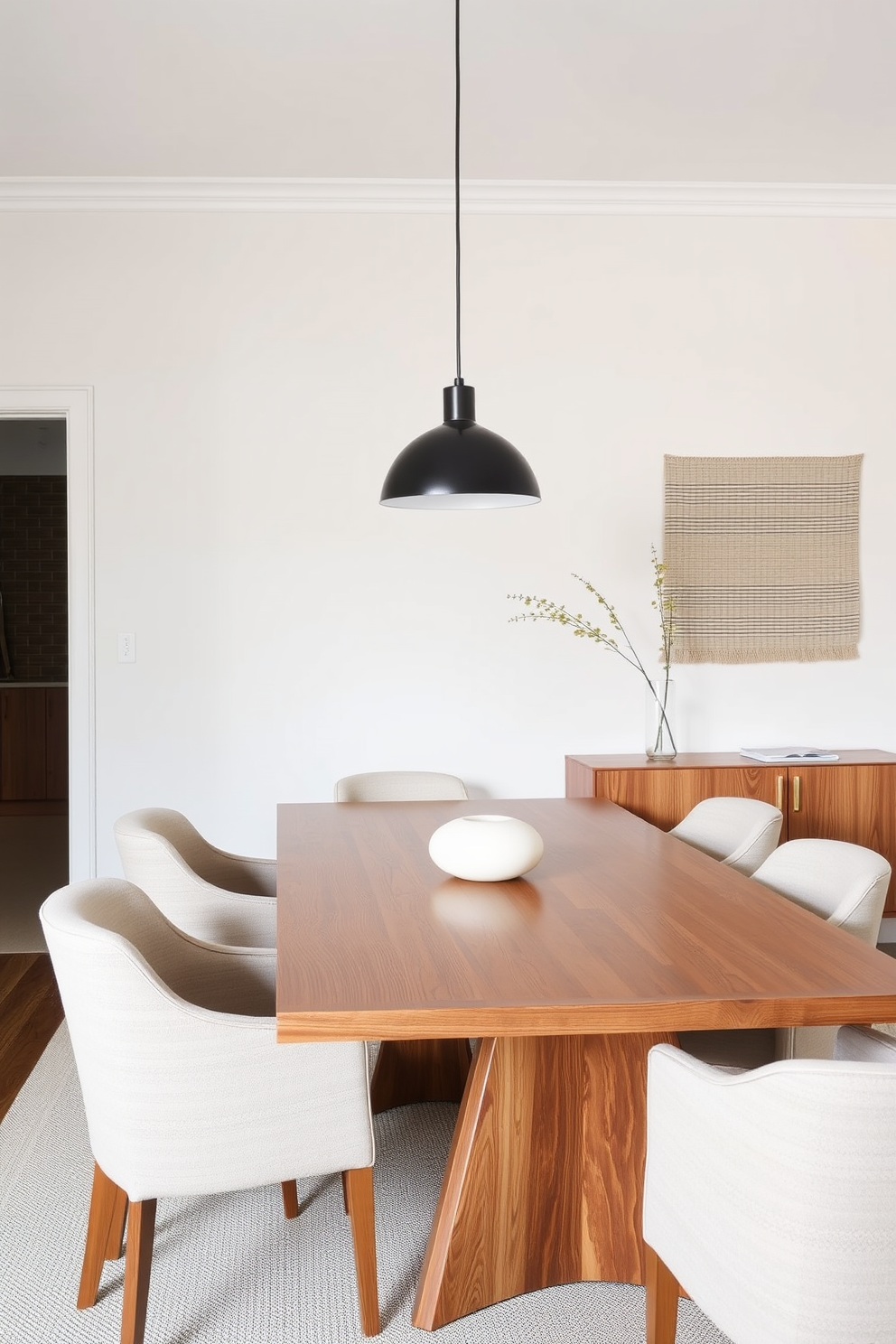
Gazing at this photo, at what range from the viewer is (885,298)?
4117 millimetres

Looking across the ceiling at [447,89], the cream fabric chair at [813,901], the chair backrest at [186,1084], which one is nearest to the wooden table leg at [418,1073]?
the cream fabric chair at [813,901]

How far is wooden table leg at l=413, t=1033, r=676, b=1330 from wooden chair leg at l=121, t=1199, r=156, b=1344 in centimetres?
49

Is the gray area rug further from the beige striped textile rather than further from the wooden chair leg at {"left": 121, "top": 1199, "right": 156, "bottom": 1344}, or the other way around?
the beige striped textile

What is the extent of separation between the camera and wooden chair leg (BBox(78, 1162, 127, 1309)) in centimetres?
185

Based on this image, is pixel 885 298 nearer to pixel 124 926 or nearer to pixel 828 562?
pixel 828 562

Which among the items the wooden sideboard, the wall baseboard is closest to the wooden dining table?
the wooden sideboard

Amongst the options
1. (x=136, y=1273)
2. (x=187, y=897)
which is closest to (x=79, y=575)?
(x=187, y=897)

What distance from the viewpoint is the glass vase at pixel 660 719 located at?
383cm

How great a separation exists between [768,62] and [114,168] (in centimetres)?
220

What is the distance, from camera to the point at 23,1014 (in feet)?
11.2

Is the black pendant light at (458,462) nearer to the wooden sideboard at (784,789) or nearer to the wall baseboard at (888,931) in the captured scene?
the wooden sideboard at (784,789)

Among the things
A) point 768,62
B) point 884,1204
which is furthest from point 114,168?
point 884,1204

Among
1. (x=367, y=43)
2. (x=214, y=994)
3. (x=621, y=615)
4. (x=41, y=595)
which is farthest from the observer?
(x=41, y=595)

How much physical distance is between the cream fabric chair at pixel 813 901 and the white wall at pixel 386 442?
5.84 ft
